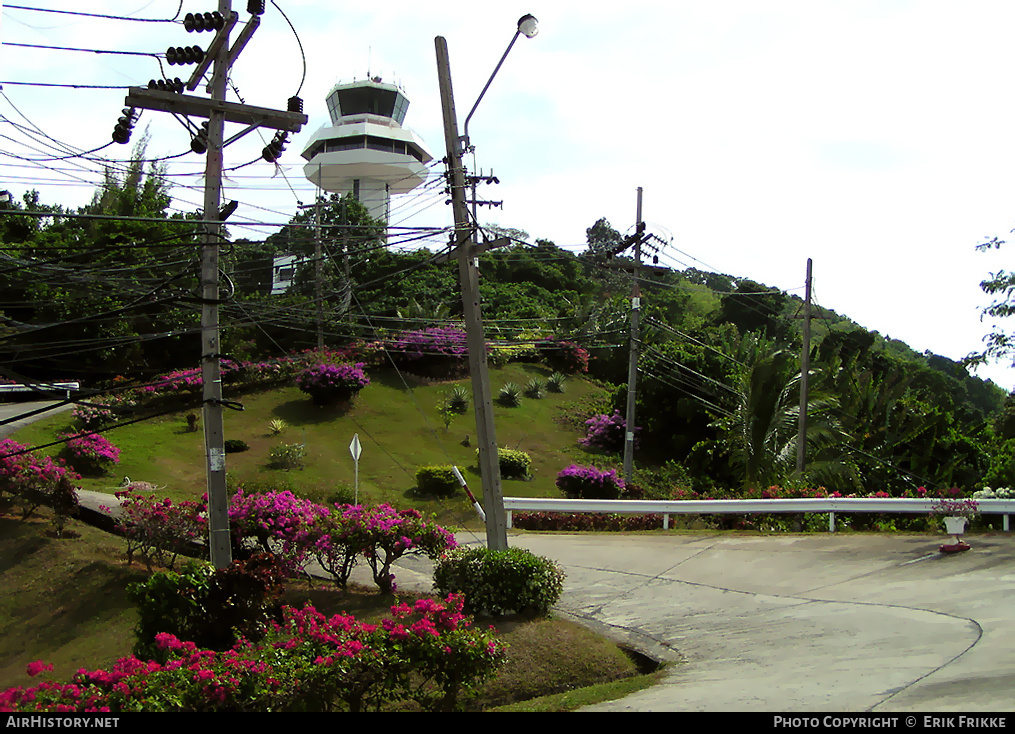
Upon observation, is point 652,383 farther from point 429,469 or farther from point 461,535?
point 461,535

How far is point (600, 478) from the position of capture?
81.1 feet

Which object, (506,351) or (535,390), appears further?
(506,351)

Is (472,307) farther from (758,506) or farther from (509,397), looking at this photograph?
(509,397)

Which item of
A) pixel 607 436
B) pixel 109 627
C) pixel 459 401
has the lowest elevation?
pixel 109 627

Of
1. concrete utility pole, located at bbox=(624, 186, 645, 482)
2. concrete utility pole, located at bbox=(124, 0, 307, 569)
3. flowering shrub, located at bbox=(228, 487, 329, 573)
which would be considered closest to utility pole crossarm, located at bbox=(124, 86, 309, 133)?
concrete utility pole, located at bbox=(124, 0, 307, 569)

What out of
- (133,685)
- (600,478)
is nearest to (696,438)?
(600,478)

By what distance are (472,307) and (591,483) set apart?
13.3m

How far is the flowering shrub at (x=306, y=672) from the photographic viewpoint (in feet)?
21.7

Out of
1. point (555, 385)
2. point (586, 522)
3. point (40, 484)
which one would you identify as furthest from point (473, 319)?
point (555, 385)

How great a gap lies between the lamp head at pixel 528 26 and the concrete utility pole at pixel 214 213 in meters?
4.09

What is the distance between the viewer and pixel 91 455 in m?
21.7

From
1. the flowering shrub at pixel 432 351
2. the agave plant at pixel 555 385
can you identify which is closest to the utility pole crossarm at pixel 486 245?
the flowering shrub at pixel 432 351

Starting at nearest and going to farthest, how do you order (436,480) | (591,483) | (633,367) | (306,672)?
(306,672) → (436,480) → (591,483) → (633,367)
